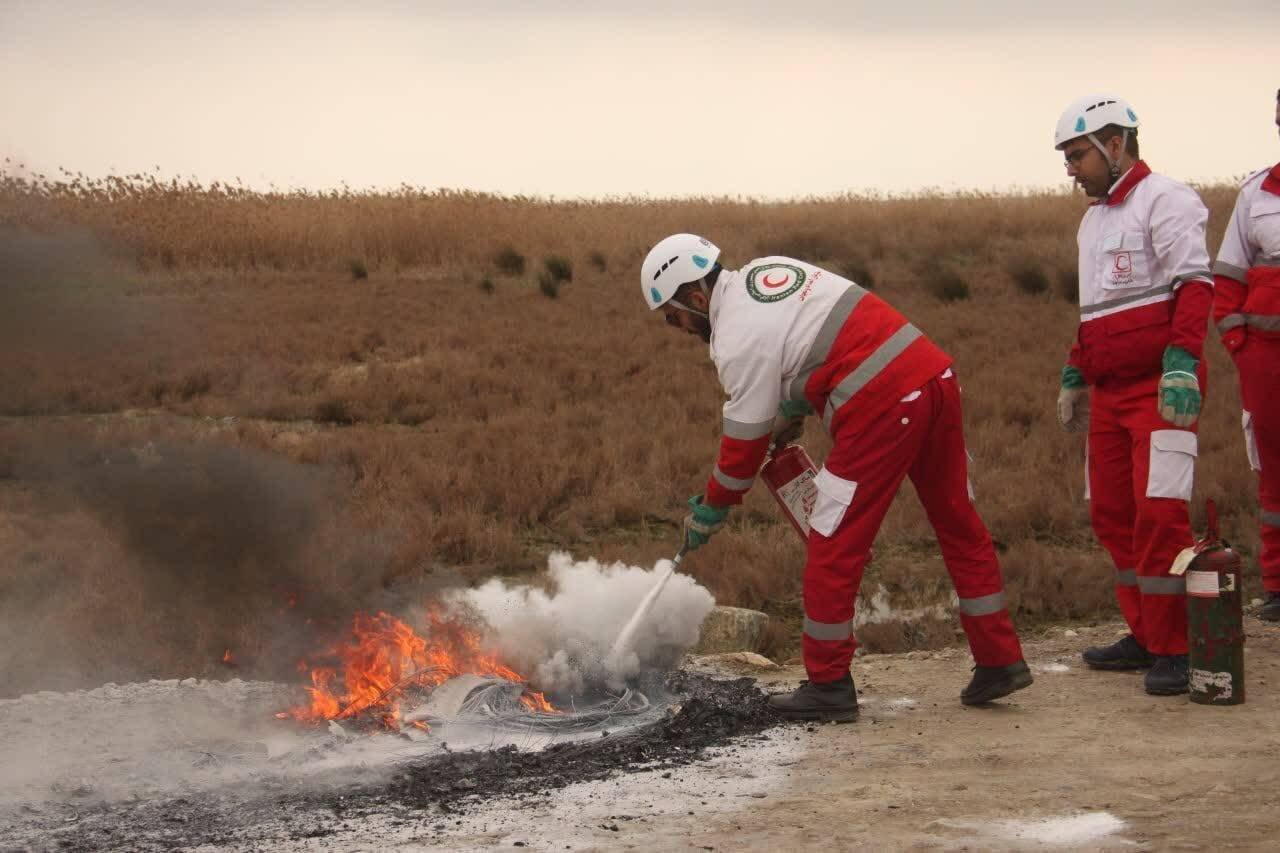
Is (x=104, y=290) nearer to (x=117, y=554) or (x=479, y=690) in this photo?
(x=117, y=554)

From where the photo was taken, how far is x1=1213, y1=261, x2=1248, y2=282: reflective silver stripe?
6.51 m

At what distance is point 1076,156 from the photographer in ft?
18.7

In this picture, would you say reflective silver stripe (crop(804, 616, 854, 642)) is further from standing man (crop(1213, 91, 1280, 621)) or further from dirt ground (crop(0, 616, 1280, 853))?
standing man (crop(1213, 91, 1280, 621))

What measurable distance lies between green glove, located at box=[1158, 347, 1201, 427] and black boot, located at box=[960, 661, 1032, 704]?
116cm

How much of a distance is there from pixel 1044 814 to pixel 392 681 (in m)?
2.79

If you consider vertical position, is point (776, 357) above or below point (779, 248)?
below

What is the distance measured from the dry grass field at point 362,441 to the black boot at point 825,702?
80.1 inches

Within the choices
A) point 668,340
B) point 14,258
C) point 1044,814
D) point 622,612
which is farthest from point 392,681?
point 668,340

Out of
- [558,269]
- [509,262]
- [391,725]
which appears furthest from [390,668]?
[509,262]

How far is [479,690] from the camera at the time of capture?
5.68 meters

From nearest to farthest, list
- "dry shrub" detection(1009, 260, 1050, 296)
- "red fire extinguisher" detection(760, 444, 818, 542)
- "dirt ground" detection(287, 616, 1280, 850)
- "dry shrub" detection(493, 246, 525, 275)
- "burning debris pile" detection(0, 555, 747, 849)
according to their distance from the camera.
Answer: "dirt ground" detection(287, 616, 1280, 850) < "burning debris pile" detection(0, 555, 747, 849) < "red fire extinguisher" detection(760, 444, 818, 542) < "dry shrub" detection(1009, 260, 1050, 296) < "dry shrub" detection(493, 246, 525, 275)

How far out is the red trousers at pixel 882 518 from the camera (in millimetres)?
5176

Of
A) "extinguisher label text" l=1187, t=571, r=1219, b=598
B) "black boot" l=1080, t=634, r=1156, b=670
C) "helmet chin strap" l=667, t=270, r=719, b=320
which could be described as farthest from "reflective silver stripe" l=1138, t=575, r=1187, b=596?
"helmet chin strap" l=667, t=270, r=719, b=320

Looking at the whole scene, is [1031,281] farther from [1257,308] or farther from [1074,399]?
[1074,399]
